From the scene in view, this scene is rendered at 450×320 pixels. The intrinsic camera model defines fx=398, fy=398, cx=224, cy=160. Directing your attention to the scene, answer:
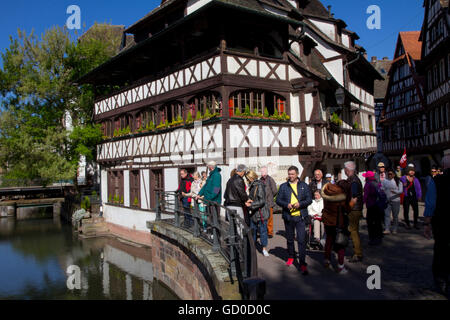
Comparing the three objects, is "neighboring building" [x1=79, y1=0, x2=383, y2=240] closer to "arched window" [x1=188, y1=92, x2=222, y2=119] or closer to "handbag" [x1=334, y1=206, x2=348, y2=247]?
"arched window" [x1=188, y1=92, x2=222, y2=119]

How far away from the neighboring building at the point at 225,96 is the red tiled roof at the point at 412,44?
35.6ft

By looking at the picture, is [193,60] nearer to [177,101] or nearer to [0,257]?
[177,101]

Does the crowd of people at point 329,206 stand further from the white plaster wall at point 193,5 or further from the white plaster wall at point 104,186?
the white plaster wall at point 104,186

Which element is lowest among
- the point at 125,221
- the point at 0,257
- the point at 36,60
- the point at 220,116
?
the point at 0,257

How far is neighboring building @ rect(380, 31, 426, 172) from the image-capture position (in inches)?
1098

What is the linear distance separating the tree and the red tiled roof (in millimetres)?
22273

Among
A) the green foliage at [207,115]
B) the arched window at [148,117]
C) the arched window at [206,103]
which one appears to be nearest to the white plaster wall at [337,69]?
the arched window at [206,103]

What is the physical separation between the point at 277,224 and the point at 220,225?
4842mm

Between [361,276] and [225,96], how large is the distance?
28.8 ft

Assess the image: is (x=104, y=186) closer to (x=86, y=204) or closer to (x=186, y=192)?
(x=86, y=204)

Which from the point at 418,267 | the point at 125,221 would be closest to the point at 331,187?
the point at 418,267

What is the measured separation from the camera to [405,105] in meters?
30.4

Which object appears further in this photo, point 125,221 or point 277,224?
point 125,221
